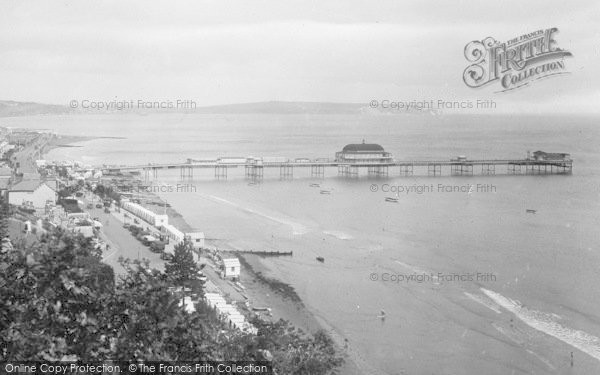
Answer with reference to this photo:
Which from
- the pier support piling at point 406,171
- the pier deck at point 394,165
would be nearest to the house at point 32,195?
Result: the pier deck at point 394,165

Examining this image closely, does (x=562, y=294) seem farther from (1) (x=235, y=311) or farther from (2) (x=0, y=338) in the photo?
(2) (x=0, y=338)

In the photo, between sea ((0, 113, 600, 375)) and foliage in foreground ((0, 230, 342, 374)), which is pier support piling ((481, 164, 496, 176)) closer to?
sea ((0, 113, 600, 375))

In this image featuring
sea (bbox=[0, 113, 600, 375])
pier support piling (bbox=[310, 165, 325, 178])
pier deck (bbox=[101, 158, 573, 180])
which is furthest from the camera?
pier support piling (bbox=[310, 165, 325, 178])

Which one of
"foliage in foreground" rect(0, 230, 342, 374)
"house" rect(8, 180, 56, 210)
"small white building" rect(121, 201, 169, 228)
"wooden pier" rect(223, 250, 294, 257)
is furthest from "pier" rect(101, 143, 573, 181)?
"foliage in foreground" rect(0, 230, 342, 374)

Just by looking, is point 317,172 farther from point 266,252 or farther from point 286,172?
point 266,252

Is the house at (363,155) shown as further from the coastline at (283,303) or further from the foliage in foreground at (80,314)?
the foliage in foreground at (80,314)

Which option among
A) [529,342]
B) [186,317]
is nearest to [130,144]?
[529,342]
